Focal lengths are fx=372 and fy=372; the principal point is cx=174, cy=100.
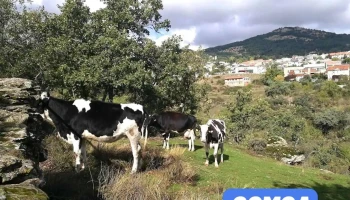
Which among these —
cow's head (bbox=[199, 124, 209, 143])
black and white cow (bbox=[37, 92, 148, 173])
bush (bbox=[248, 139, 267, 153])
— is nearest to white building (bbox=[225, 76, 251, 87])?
bush (bbox=[248, 139, 267, 153])

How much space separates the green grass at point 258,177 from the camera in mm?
11305

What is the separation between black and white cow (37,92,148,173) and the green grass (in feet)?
6.76

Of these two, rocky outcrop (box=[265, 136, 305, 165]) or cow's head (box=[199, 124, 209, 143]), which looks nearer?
cow's head (box=[199, 124, 209, 143])

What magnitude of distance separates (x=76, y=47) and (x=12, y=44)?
3.19 meters

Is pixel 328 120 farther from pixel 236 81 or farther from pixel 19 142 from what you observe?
pixel 236 81

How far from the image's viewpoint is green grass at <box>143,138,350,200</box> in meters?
11.3

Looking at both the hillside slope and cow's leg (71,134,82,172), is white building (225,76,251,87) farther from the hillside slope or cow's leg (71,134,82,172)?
cow's leg (71,134,82,172)

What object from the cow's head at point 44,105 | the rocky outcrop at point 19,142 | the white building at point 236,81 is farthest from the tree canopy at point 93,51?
the white building at point 236,81

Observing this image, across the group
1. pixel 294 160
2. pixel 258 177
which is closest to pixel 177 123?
pixel 258 177

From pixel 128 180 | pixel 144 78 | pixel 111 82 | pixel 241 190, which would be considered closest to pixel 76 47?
pixel 111 82

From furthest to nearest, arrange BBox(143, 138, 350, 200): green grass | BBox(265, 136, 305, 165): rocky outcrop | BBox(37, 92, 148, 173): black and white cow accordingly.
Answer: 1. BBox(265, 136, 305, 165): rocky outcrop
2. BBox(143, 138, 350, 200): green grass
3. BBox(37, 92, 148, 173): black and white cow

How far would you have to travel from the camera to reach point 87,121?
9.78m

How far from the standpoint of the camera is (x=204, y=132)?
45.9 feet

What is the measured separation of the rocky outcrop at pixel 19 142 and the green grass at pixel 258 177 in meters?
3.93
